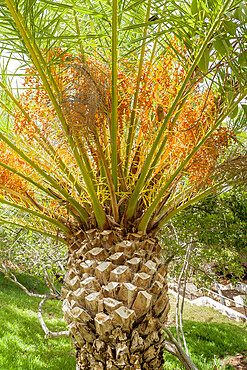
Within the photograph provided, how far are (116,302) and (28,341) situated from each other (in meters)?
4.39

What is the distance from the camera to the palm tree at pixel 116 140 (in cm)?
131

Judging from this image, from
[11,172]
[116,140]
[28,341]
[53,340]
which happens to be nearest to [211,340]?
[53,340]

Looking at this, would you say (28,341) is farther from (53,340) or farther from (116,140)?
(116,140)

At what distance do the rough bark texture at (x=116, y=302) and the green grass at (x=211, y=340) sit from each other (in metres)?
3.20

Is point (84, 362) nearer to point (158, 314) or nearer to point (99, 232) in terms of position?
point (158, 314)

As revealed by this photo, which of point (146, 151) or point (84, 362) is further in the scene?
point (146, 151)

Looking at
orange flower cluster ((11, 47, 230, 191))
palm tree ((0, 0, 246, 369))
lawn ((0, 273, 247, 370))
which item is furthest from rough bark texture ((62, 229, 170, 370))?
lawn ((0, 273, 247, 370))

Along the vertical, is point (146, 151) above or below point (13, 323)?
above

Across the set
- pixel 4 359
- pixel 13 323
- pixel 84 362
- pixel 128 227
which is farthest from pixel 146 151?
pixel 13 323

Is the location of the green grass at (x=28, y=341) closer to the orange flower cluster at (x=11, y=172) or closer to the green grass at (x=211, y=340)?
the green grass at (x=211, y=340)

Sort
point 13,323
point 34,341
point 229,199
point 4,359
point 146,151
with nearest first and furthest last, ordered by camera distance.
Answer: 1. point 146,151
2. point 229,199
3. point 4,359
4. point 34,341
5. point 13,323

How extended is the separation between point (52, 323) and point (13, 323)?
743 millimetres

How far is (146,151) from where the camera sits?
1.76 m

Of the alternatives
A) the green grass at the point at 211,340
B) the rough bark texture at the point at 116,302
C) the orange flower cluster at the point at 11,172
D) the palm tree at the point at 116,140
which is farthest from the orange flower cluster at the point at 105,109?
the green grass at the point at 211,340
